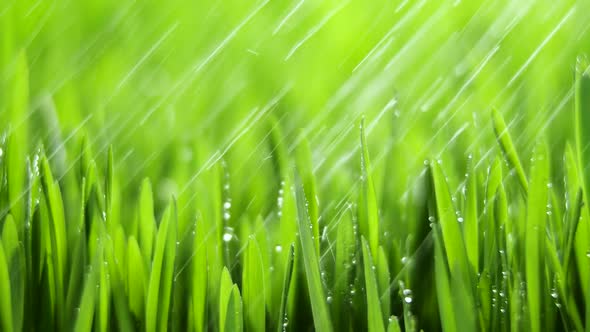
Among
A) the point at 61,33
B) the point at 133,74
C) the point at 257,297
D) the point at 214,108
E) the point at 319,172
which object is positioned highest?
the point at 61,33

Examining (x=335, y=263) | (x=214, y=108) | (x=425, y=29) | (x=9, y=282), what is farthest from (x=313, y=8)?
(x=9, y=282)

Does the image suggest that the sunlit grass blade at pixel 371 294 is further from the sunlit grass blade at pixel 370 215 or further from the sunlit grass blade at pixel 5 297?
the sunlit grass blade at pixel 5 297

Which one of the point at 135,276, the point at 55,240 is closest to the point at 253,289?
the point at 135,276

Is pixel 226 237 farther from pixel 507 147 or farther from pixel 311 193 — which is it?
pixel 507 147

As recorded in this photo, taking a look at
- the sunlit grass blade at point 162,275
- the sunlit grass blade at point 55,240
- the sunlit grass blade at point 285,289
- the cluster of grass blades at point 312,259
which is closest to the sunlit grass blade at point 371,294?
the cluster of grass blades at point 312,259

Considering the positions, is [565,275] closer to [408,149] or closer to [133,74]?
[408,149]

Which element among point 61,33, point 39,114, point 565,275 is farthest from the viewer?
point 61,33

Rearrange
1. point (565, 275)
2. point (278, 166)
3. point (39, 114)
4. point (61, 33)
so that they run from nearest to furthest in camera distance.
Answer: point (565, 275) → point (278, 166) → point (39, 114) → point (61, 33)
